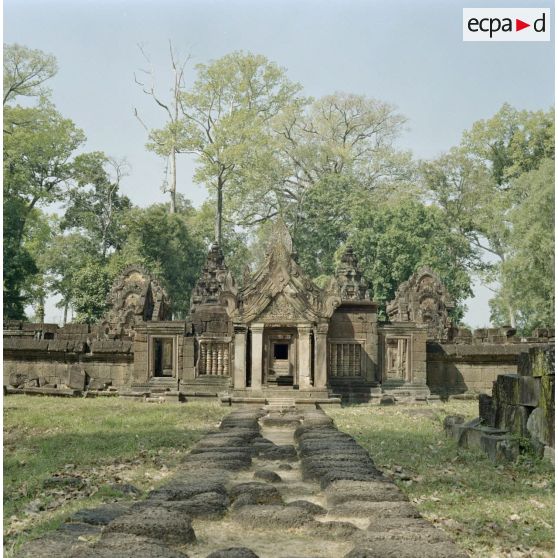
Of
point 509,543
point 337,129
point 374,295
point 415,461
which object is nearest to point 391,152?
point 337,129

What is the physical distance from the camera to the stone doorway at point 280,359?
18.4 meters

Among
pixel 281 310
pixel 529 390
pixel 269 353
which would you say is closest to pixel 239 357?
pixel 281 310

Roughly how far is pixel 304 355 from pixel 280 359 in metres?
6.29

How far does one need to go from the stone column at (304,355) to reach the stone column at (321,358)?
0.66ft

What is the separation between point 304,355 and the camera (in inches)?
690

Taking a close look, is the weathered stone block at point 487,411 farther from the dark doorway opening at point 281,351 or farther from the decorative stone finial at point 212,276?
the decorative stone finial at point 212,276

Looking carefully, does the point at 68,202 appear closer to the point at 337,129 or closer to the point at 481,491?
the point at 337,129

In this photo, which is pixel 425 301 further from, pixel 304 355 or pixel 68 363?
pixel 68 363

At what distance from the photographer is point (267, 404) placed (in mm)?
16609

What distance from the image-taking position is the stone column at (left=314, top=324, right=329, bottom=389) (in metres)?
17.1

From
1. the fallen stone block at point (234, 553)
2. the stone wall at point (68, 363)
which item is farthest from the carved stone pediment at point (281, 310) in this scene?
the fallen stone block at point (234, 553)

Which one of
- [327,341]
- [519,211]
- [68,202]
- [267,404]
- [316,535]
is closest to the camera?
[316,535]

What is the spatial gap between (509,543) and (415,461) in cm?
358

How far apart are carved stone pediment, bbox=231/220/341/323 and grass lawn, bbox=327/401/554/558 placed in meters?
5.52
